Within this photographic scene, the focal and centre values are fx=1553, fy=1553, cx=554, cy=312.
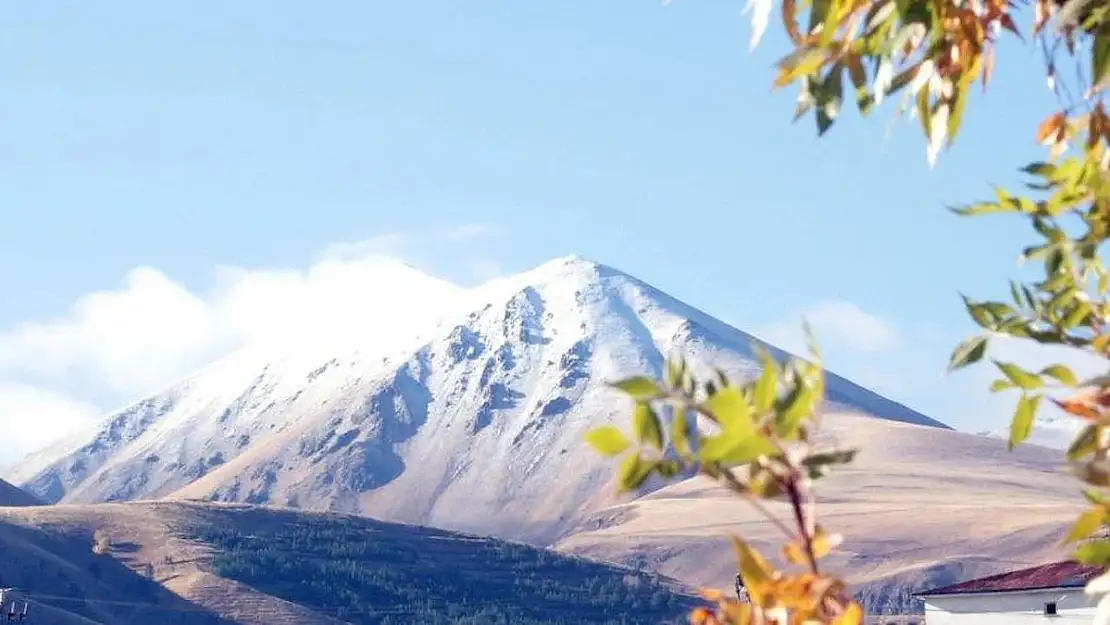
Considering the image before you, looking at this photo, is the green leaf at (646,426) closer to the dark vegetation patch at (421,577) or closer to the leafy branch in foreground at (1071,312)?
the leafy branch in foreground at (1071,312)

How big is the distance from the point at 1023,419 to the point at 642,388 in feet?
3.03

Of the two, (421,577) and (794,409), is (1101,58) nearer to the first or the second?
(794,409)

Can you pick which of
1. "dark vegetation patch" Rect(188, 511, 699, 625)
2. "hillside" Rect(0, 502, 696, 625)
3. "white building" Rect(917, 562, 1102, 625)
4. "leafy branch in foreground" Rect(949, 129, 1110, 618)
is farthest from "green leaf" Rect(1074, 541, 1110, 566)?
"dark vegetation patch" Rect(188, 511, 699, 625)

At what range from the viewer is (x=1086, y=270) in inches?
100

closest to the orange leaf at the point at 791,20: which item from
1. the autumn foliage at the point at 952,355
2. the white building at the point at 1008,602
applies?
the autumn foliage at the point at 952,355

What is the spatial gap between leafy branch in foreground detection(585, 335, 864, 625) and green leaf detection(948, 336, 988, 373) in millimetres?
700

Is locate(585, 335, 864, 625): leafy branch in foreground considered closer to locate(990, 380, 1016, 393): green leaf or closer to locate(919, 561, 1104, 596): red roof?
locate(990, 380, 1016, 393): green leaf

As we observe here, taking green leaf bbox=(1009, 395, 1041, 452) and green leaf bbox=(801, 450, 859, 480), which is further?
green leaf bbox=(1009, 395, 1041, 452)

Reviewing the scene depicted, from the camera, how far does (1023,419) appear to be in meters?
2.41

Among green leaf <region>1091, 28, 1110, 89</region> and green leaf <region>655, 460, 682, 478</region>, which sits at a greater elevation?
green leaf <region>1091, 28, 1110, 89</region>

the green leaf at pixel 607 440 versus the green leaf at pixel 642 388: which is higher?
the green leaf at pixel 642 388

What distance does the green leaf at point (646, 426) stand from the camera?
70.7 inches

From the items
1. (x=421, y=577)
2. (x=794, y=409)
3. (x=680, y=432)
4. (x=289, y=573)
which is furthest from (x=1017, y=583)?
(x=421, y=577)

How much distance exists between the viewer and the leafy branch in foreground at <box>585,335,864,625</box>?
163 centimetres
